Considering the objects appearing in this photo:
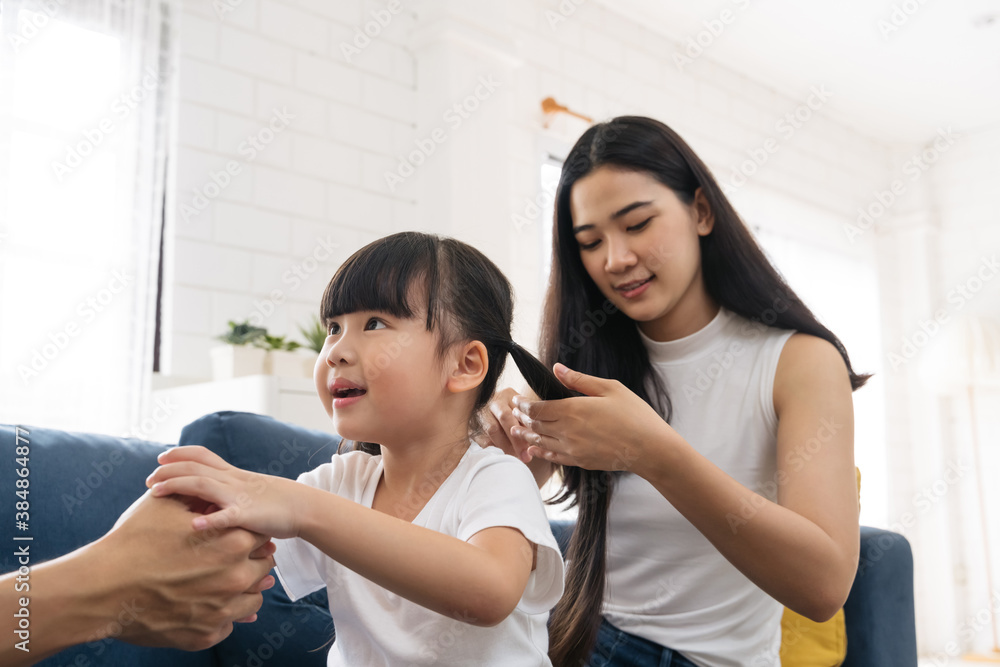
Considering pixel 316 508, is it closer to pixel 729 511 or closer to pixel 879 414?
pixel 729 511

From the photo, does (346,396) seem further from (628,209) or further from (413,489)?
(628,209)

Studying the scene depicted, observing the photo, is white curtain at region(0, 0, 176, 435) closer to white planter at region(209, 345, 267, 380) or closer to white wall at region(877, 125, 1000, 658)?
white planter at region(209, 345, 267, 380)

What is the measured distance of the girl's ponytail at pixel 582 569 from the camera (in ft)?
4.42

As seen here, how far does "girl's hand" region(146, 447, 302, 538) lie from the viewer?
82 centimetres

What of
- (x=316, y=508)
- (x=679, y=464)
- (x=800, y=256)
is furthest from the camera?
(x=800, y=256)

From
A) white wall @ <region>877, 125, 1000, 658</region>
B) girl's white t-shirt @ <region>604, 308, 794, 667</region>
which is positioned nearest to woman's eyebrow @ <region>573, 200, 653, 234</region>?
girl's white t-shirt @ <region>604, 308, 794, 667</region>

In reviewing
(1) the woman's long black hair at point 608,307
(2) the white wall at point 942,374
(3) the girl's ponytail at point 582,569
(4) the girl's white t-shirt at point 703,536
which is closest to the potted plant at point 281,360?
(1) the woman's long black hair at point 608,307

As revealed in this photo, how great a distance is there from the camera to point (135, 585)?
88cm

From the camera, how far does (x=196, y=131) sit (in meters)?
2.87

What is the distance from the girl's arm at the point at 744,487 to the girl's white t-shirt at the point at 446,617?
125 millimetres

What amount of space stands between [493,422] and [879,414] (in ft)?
16.0

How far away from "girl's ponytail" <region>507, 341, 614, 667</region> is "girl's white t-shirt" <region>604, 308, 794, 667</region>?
38 mm

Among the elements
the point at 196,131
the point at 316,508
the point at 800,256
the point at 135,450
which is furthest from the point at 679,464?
the point at 800,256

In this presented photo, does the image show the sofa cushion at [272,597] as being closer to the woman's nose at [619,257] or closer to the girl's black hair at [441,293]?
the girl's black hair at [441,293]
